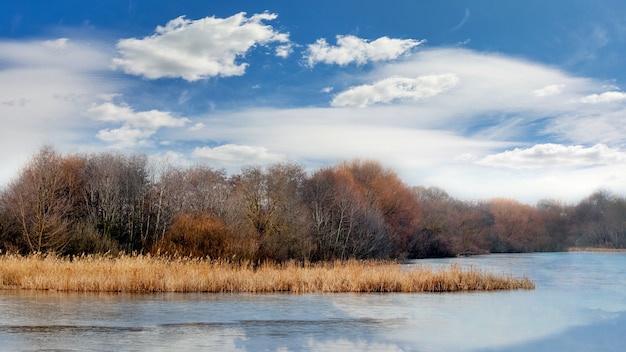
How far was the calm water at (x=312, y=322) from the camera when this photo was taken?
1098cm

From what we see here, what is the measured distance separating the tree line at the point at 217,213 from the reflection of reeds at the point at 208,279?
5.04 meters

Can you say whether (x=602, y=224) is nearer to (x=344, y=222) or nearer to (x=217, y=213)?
(x=344, y=222)

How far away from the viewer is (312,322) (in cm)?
1355

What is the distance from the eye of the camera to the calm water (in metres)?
11.0

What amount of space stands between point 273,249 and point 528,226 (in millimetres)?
53016

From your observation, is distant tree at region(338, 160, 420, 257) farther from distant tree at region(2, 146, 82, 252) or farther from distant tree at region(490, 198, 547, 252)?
distant tree at region(490, 198, 547, 252)

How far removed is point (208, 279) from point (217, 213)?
17125 millimetres

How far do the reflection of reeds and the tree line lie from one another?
504 centimetres

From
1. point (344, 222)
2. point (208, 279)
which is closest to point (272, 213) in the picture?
point (344, 222)

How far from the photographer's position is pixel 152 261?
2328 cm

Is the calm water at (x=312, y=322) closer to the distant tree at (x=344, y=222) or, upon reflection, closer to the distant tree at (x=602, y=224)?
the distant tree at (x=344, y=222)

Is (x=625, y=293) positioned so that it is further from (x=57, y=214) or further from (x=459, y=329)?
(x=57, y=214)

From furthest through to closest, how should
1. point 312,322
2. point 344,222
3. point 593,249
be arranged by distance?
point 593,249
point 344,222
point 312,322

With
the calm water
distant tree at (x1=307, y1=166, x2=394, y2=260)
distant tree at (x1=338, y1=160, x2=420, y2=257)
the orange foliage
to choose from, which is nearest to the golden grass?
distant tree at (x1=338, y1=160, x2=420, y2=257)
